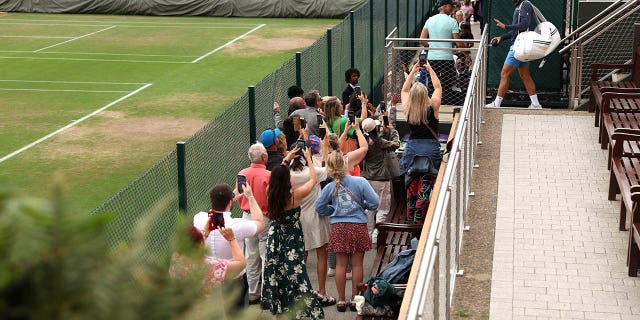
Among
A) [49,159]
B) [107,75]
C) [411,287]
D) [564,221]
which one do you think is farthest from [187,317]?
[107,75]

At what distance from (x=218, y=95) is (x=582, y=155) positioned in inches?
522

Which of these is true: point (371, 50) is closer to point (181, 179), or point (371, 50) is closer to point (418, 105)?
point (418, 105)

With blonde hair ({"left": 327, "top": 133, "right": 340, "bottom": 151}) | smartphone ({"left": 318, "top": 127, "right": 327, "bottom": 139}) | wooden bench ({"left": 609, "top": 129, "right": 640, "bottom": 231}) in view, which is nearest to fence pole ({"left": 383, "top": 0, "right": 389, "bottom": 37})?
smartphone ({"left": 318, "top": 127, "right": 327, "bottom": 139})

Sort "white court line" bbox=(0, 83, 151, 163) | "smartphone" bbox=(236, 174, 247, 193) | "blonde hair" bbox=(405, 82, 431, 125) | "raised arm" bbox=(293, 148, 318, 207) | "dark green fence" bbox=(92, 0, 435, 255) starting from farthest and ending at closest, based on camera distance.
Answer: "white court line" bbox=(0, 83, 151, 163) < "blonde hair" bbox=(405, 82, 431, 125) < "raised arm" bbox=(293, 148, 318, 207) < "smartphone" bbox=(236, 174, 247, 193) < "dark green fence" bbox=(92, 0, 435, 255)

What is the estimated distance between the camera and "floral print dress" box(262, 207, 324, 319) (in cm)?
862

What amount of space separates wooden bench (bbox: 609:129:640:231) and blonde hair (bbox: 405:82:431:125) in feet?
6.56

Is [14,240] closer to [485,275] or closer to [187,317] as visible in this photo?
[187,317]

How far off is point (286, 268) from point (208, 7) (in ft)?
104

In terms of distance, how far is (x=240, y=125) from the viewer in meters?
10.2

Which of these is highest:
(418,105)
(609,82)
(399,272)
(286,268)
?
(418,105)

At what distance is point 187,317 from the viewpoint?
119 cm

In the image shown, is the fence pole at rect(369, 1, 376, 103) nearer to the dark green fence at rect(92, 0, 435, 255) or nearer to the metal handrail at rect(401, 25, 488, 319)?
the dark green fence at rect(92, 0, 435, 255)

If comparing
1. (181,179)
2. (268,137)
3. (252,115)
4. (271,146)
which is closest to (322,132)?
(252,115)

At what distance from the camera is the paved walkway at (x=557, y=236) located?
7.55 m
